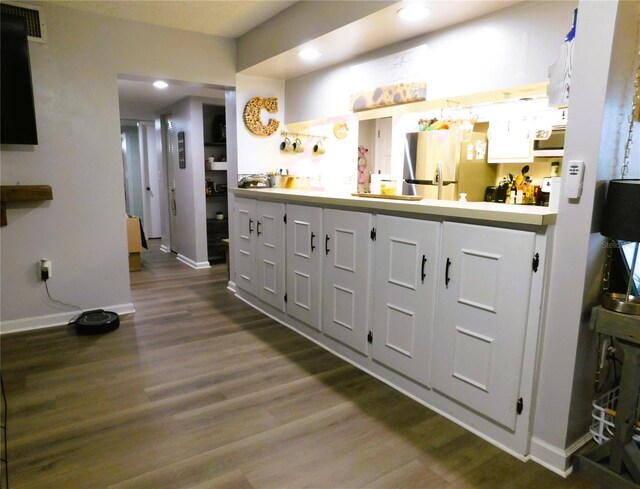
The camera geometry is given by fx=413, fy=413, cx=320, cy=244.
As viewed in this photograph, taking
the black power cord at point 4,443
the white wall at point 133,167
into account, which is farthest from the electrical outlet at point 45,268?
the white wall at point 133,167

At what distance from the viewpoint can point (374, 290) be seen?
2541mm

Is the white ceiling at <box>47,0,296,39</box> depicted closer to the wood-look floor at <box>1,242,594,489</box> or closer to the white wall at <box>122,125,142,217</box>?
the wood-look floor at <box>1,242,594,489</box>

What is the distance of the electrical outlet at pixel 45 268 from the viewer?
3.39 metres

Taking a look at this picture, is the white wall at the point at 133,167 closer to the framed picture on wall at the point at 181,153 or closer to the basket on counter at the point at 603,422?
the framed picture on wall at the point at 181,153

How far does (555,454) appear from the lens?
5.91 feet

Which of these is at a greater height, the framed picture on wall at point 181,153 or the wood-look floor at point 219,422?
the framed picture on wall at point 181,153

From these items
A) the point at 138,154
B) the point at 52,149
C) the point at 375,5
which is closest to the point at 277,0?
the point at 375,5

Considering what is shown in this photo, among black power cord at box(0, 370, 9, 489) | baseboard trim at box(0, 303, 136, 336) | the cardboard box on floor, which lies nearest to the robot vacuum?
baseboard trim at box(0, 303, 136, 336)

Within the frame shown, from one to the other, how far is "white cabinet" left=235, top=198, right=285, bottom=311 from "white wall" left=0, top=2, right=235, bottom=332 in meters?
1.06

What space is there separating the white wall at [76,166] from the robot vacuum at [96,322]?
0.17 metres

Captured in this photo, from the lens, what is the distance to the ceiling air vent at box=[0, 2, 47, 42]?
3.09 m

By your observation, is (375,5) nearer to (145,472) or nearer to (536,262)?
(536,262)

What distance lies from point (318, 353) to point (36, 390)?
68.8 inches

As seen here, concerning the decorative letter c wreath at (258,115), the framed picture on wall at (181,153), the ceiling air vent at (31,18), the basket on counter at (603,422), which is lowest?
the basket on counter at (603,422)
